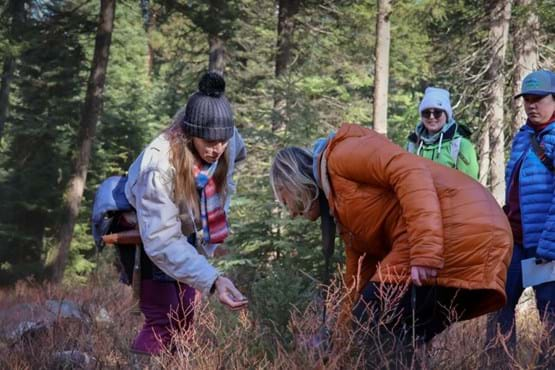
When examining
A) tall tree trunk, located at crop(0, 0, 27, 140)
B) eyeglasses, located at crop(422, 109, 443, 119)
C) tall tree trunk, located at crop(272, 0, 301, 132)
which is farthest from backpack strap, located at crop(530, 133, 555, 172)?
tall tree trunk, located at crop(272, 0, 301, 132)

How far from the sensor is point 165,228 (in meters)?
3.18

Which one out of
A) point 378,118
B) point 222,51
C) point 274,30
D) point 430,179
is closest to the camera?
point 430,179

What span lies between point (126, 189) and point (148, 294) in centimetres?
56

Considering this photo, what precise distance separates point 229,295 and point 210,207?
2.14 ft

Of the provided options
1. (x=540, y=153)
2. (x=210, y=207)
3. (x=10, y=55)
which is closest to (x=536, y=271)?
(x=540, y=153)

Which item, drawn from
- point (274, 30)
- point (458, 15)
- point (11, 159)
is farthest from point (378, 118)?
point (11, 159)

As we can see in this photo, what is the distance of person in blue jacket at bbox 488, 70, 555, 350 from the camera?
3973 millimetres

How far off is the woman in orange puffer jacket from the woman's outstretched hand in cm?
49

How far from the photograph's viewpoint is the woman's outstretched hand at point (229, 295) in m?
3.02

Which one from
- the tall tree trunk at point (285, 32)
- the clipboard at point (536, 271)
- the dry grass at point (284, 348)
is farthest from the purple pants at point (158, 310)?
the tall tree trunk at point (285, 32)

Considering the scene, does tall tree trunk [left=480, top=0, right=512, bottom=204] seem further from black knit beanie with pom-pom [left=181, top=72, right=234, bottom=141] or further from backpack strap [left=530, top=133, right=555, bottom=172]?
black knit beanie with pom-pom [left=181, top=72, right=234, bottom=141]

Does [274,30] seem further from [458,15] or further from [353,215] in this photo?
[353,215]

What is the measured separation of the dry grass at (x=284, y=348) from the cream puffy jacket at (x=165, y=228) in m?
0.23

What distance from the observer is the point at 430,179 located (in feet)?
10.0
